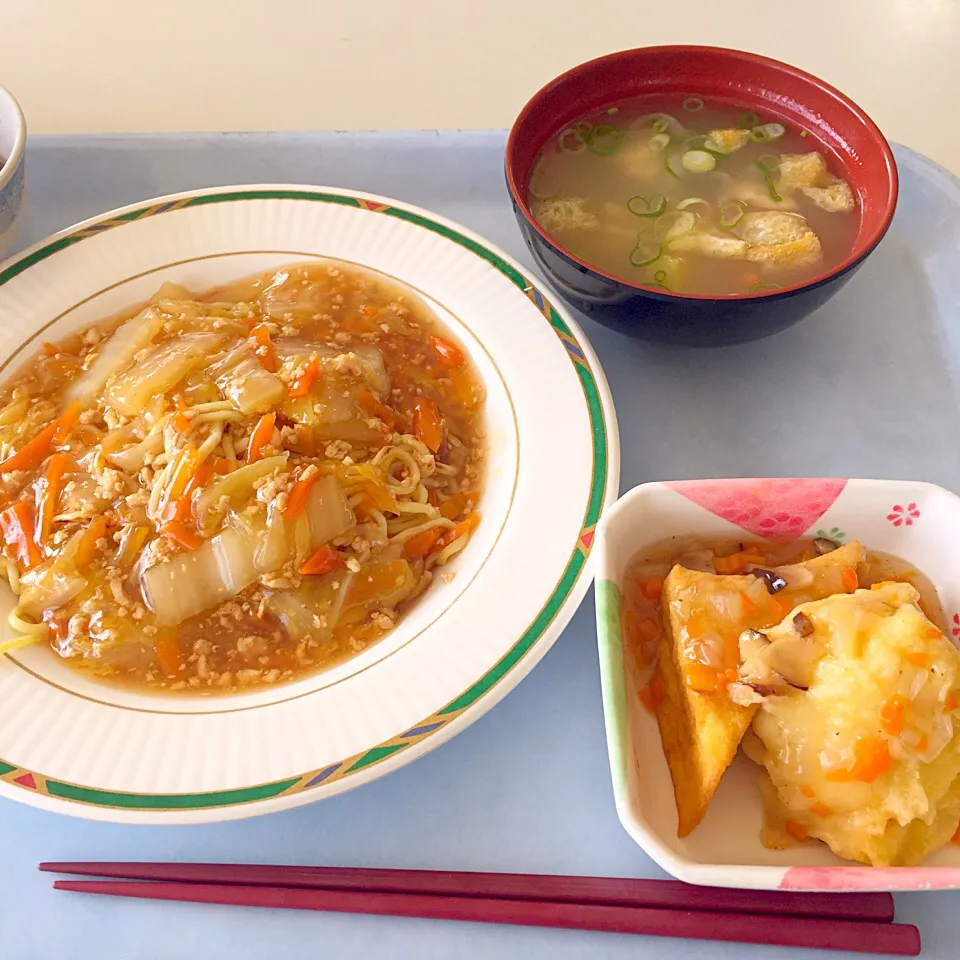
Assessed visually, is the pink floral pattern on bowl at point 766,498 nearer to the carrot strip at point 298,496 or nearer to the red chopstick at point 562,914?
the red chopstick at point 562,914

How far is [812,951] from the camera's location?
1.41 meters

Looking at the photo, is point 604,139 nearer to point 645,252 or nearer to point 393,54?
point 645,252

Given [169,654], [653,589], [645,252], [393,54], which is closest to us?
[653,589]

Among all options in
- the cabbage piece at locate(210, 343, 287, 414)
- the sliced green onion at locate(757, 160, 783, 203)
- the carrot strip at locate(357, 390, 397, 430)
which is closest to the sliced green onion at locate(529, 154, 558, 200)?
the sliced green onion at locate(757, 160, 783, 203)

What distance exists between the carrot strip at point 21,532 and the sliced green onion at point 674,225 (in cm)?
163

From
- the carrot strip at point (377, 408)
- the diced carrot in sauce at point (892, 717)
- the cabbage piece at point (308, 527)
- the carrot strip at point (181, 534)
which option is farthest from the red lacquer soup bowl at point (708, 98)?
the carrot strip at point (181, 534)

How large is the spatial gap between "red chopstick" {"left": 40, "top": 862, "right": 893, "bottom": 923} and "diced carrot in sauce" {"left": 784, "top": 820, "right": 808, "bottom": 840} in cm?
12

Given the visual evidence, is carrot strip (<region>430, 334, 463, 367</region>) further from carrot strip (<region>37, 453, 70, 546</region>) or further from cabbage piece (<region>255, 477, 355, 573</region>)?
carrot strip (<region>37, 453, 70, 546</region>)

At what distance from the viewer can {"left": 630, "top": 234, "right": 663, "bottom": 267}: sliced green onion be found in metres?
2.11

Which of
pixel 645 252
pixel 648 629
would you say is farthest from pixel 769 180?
pixel 648 629

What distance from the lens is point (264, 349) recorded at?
6.85 ft

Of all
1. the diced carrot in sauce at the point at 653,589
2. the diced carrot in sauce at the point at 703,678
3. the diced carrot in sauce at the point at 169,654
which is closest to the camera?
the diced carrot in sauce at the point at 703,678

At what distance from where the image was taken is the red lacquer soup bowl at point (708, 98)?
6.05 feet

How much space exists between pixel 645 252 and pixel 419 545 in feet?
3.02
